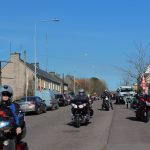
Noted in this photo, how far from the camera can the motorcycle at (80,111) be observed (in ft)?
71.4

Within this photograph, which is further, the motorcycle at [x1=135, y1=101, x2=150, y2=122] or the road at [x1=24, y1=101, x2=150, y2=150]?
the motorcycle at [x1=135, y1=101, x2=150, y2=122]

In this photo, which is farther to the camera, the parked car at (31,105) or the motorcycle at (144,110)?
the parked car at (31,105)

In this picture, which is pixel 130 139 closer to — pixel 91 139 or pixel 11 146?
pixel 91 139

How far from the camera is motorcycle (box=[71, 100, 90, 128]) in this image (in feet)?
71.4

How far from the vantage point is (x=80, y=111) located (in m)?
22.0

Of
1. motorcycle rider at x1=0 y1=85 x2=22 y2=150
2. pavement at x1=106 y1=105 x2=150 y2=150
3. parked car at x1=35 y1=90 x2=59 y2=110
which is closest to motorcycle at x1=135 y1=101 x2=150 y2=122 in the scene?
pavement at x1=106 y1=105 x2=150 y2=150

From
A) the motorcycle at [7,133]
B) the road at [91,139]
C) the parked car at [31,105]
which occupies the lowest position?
the road at [91,139]

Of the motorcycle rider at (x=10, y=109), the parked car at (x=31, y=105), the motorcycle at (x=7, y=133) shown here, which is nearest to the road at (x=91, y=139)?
the motorcycle rider at (x=10, y=109)

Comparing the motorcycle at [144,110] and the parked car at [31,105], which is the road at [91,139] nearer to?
the motorcycle at [144,110]

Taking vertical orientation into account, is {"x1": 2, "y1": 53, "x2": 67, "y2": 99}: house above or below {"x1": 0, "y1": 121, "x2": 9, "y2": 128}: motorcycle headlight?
above

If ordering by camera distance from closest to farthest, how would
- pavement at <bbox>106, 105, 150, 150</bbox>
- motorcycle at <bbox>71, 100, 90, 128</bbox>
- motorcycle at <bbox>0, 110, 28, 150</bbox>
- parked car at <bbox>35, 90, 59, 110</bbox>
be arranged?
motorcycle at <bbox>0, 110, 28, 150</bbox>, pavement at <bbox>106, 105, 150, 150</bbox>, motorcycle at <bbox>71, 100, 90, 128</bbox>, parked car at <bbox>35, 90, 59, 110</bbox>

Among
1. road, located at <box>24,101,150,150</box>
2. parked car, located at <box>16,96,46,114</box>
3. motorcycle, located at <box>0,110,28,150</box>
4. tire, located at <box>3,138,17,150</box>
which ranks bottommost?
road, located at <box>24,101,150,150</box>

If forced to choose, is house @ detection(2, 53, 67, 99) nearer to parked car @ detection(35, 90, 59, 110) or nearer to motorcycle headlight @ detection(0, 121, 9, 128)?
parked car @ detection(35, 90, 59, 110)

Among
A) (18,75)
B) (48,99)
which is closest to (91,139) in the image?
(48,99)
